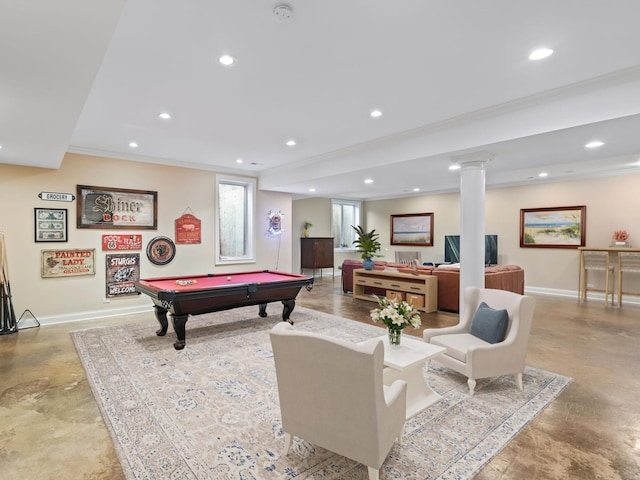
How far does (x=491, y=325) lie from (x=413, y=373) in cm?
101

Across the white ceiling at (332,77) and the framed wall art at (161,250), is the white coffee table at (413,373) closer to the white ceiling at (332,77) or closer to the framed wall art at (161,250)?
the white ceiling at (332,77)

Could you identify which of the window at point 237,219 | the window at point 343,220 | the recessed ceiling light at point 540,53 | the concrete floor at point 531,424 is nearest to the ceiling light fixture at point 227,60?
the recessed ceiling light at point 540,53

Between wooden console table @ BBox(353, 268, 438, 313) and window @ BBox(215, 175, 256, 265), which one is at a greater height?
window @ BBox(215, 175, 256, 265)

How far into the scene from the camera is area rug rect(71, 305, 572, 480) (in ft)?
6.76

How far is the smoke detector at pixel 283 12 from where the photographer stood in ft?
7.07

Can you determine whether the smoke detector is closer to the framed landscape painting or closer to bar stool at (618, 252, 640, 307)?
bar stool at (618, 252, 640, 307)

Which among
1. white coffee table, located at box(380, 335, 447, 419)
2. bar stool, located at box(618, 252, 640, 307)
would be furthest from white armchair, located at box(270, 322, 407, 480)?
bar stool, located at box(618, 252, 640, 307)

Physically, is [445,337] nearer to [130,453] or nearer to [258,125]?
[130,453]

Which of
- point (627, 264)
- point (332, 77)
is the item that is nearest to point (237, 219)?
point (332, 77)

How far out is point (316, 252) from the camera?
10.2 metres

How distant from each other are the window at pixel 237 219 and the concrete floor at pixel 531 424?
143 inches

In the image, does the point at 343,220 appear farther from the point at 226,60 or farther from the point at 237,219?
the point at 226,60

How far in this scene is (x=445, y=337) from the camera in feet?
11.2

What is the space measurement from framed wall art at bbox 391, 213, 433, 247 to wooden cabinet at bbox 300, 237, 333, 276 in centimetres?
241
